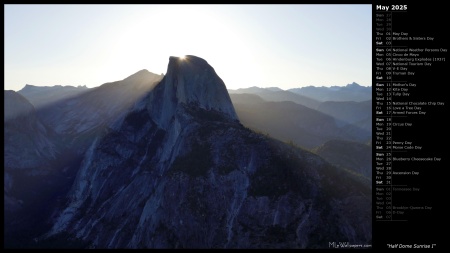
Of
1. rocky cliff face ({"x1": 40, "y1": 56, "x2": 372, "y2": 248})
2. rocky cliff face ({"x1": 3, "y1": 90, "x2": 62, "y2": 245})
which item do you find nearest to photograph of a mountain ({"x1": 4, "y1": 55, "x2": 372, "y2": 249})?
rocky cliff face ({"x1": 40, "y1": 56, "x2": 372, "y2": 248})

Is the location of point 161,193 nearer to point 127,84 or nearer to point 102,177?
point 102,177

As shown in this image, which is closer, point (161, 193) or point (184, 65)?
point (161, 193)

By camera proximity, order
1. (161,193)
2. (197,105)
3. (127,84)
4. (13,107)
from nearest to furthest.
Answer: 1. (161,193)
2. (197,105)
3. (13,107)
4. (127,84)
